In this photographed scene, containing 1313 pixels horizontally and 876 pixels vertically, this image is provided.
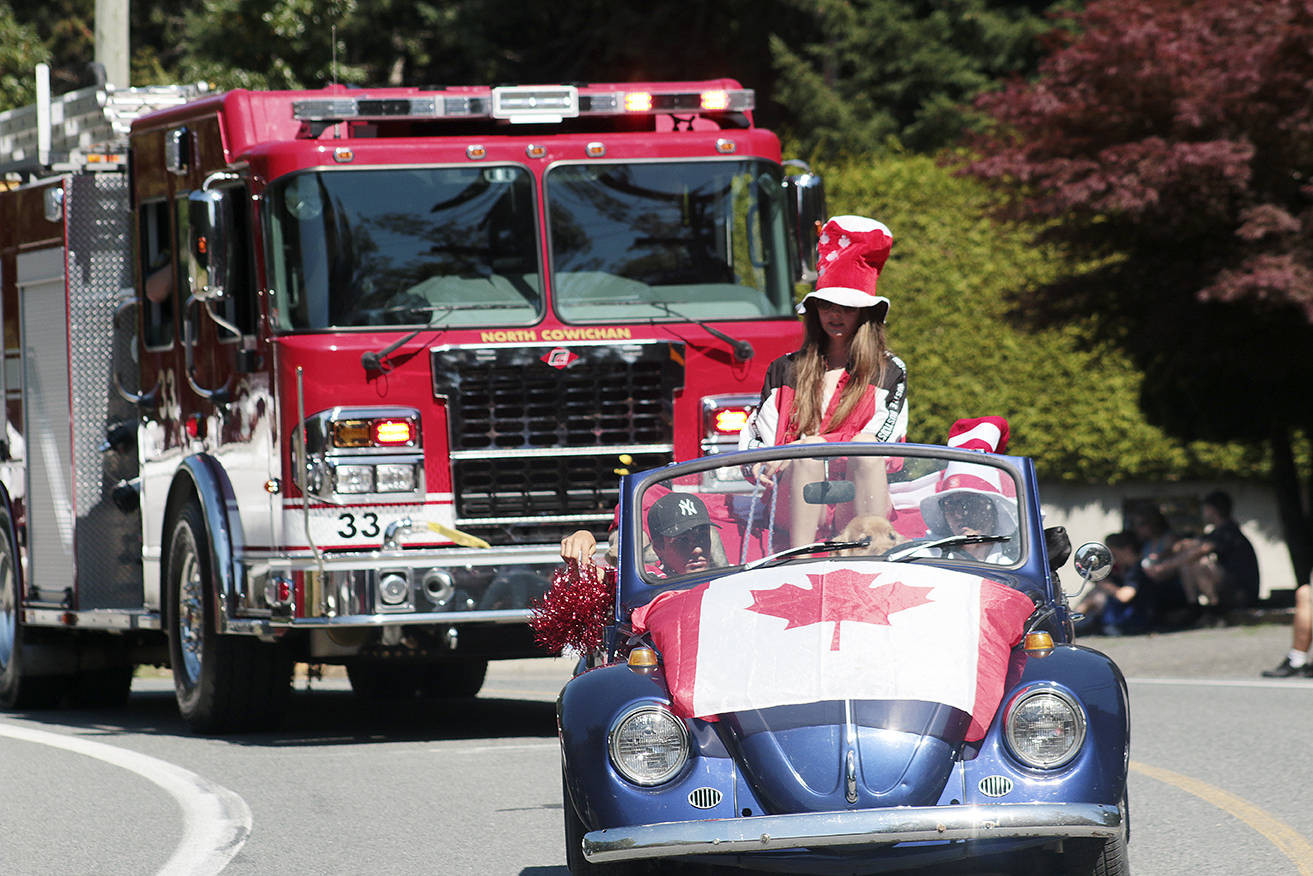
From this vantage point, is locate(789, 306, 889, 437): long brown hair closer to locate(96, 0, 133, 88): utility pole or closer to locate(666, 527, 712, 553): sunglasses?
locate(666, 527, 712, 553): sunglasses

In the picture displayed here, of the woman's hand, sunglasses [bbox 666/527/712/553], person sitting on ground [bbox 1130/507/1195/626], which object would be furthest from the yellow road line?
person sitting on ground [bbox 1130/507/1195/626]

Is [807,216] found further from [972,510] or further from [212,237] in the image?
[972,510]

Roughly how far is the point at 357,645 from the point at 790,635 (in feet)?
17.8

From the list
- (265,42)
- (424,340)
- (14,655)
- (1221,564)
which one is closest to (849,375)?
(424,340)

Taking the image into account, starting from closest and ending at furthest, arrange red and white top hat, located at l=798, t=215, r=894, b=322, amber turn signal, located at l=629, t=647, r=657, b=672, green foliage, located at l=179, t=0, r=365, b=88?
amber turn signal, located at l=629, t=647, r=657, b=672
red and white top hat, located at l=798, t=215, r=894, b=322
green foliage, located at l=179, t=0, r=365, b=88

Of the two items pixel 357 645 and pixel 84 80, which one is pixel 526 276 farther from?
pixel 84 80

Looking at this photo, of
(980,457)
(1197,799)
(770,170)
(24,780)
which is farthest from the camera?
(770,170)

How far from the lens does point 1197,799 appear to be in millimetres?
8797

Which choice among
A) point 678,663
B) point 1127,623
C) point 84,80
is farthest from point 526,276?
point 84,80

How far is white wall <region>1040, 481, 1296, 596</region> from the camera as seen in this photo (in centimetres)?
2519

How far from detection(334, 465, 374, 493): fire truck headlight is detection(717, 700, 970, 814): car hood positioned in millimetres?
5367

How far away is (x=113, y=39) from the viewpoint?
63.4 ft

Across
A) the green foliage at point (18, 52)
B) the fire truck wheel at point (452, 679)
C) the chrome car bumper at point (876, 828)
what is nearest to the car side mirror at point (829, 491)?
the chrome car bumper at point (876, 828)

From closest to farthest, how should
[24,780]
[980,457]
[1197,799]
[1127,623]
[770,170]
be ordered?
[980,457] < [1197,799] < [24,780] < [770,170] < [1127,623]
